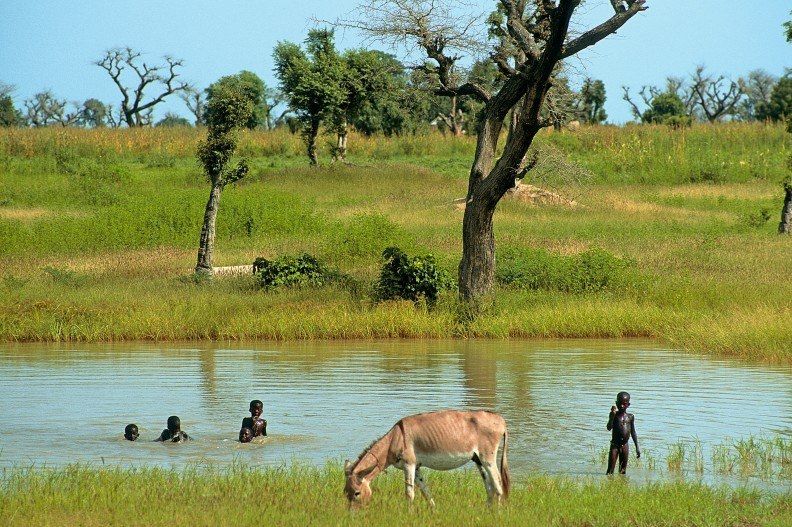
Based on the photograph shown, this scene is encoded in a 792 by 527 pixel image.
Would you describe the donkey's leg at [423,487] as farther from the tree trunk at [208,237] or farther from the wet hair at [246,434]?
the tree trunk at [208,237]

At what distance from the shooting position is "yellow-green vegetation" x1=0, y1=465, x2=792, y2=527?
31.1 feet

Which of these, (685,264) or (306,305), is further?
(685,264)

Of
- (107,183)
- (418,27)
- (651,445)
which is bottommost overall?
(651,445)

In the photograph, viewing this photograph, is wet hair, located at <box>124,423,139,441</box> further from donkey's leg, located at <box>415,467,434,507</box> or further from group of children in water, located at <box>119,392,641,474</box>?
donkey's leg, located at <box>415,467,434,507</box>

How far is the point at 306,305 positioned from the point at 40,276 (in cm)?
950

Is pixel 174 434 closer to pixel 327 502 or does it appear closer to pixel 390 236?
pixel 327 502

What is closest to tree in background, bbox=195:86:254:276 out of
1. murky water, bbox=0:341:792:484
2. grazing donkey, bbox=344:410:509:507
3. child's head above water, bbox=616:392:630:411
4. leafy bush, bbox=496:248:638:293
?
murky water, bbox=0:341:792:484

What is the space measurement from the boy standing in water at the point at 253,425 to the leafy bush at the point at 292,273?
14736 millimetres

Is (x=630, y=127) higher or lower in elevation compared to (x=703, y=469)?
higher

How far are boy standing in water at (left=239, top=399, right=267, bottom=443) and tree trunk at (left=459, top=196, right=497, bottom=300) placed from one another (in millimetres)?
13415

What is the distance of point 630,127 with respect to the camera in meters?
63.6

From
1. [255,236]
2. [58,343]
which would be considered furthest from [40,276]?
[255,236]

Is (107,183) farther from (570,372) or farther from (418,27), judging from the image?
(570,372)

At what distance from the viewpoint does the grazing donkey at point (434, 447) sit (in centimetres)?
980
